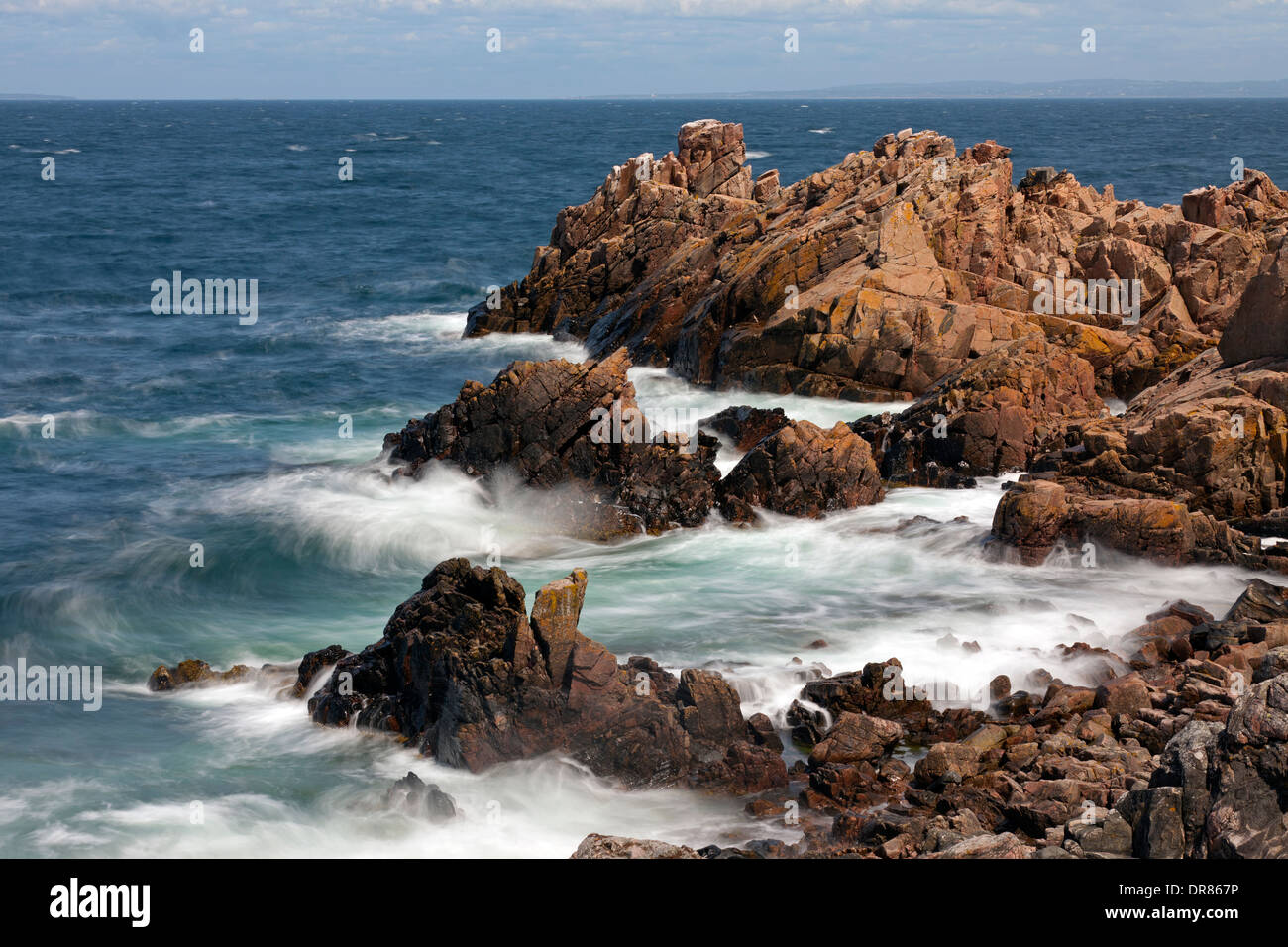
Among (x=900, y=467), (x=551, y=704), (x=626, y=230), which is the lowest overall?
(x=551, y=704)

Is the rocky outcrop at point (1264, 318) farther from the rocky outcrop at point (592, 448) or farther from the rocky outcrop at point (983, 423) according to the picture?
the rocky outcrop at point (592, 448)

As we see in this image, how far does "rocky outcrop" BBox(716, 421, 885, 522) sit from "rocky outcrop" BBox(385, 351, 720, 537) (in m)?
0.95

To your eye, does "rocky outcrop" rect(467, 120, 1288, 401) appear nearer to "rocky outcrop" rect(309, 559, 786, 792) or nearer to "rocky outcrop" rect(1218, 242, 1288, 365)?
"rocky outcrop" rect(1218, 242, 1288, 365)

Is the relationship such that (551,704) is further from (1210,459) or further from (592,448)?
(1210,459)

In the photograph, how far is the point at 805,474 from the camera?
94.2 ft

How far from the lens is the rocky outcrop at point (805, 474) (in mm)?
28547

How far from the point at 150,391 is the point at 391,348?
9797mm

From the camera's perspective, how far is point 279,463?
115 ft

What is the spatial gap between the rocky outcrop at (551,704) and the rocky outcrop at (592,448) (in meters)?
9.24

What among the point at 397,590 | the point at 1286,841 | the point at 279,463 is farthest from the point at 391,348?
the point at 1286,841

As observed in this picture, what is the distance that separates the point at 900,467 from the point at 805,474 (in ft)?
10.3

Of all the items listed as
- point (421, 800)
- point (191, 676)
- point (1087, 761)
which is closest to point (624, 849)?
point (421, 800)

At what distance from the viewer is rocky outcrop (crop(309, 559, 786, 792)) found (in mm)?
17516
